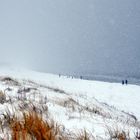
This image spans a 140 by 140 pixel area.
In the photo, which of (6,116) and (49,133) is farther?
(6,116)

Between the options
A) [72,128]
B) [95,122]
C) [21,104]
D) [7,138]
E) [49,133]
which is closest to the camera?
[49,133]

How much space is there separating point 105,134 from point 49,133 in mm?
1077

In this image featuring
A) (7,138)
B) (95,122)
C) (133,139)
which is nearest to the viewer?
(7,138)

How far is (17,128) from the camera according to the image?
4332mm

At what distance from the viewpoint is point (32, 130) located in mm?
4473

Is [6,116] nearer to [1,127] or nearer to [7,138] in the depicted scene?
[1,127]

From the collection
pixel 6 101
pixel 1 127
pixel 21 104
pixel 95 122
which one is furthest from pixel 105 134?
pixel 6 101

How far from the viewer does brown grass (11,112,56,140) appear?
414 cm

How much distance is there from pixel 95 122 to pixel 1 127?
1.35 meters

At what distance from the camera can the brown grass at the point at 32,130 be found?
414cm

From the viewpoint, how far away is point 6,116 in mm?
5402

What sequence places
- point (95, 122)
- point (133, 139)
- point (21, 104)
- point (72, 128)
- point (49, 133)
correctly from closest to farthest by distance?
point (49, 133), point (133, 139), point (72, 128), point (95, 122), point (21, 104)

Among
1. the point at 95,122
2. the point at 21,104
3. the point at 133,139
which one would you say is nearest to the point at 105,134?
the point at 133,139

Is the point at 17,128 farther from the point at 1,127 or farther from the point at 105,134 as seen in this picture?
the point at 105,134
